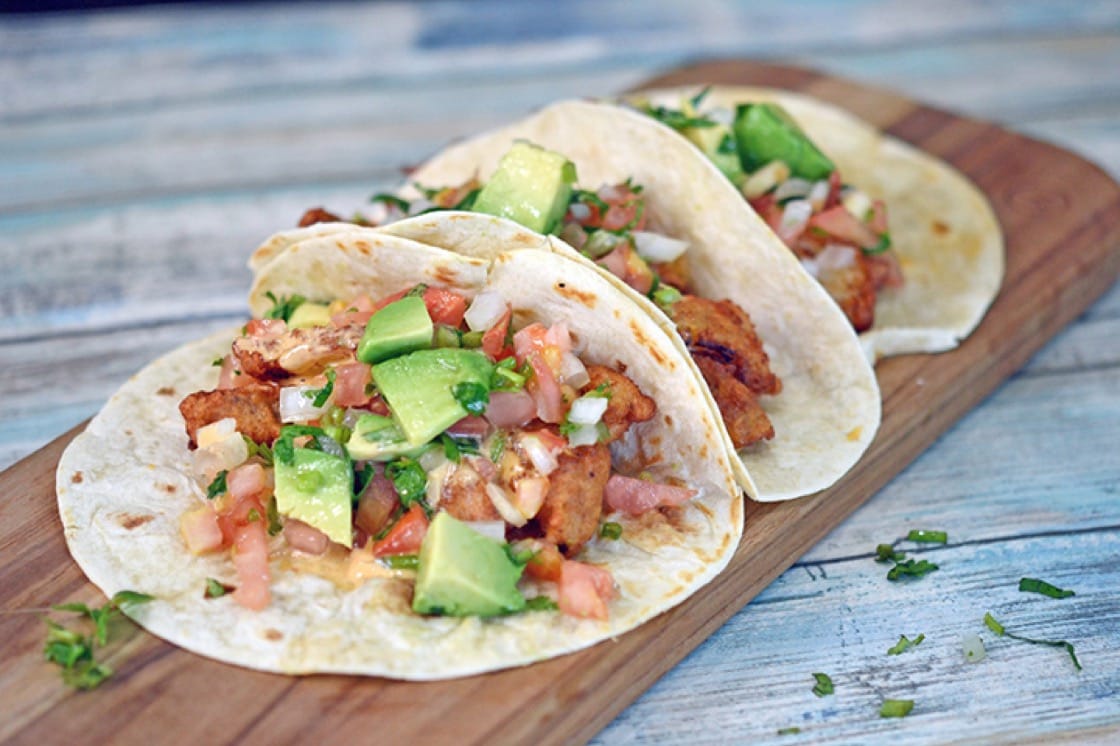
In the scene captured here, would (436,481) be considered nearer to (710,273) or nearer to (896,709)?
(896,709)

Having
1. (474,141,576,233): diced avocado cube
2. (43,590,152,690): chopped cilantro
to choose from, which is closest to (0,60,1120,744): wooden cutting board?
(43,590,152,690): chopped cilantro

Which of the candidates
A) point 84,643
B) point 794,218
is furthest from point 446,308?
point 794,218

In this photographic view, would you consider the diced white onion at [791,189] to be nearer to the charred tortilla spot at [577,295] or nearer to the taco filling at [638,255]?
the taco filling at [638,255]

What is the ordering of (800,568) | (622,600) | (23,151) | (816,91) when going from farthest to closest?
(23,151), (816,91), (800,568), (622,600)

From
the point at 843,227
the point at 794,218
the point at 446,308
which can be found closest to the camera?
the point at 446,308

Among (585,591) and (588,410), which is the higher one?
(588,410)

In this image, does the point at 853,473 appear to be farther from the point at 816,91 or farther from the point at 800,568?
the point at 816,91

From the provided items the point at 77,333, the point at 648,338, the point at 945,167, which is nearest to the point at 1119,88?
the point at 945,167
